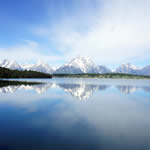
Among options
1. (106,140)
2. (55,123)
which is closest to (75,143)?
(106,140)

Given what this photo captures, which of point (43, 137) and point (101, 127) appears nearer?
point (43, 137)

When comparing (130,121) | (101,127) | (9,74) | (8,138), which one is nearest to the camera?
(8,138)

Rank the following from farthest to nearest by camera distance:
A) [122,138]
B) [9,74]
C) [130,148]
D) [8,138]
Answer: [9,74] < [122,138] < [8,138] < [130,148]

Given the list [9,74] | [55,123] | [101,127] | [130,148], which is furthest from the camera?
[9,74]

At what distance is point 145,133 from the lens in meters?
13.1

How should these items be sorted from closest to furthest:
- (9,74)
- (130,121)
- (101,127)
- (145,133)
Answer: (145,133) → (101,127) → (130,121) → (9,74)

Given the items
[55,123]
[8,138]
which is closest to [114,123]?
[55,123]

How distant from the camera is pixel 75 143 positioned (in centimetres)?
1072

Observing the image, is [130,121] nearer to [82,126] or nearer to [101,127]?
[101,127]

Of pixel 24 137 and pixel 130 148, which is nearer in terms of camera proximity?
pixel 130 148

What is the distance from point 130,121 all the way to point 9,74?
187 metres

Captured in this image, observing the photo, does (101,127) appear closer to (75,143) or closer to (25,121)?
(75,143)

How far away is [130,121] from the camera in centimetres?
1700

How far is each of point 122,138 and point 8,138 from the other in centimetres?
992
